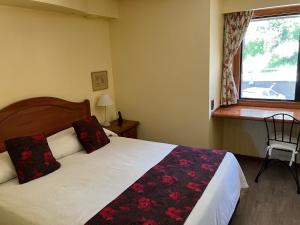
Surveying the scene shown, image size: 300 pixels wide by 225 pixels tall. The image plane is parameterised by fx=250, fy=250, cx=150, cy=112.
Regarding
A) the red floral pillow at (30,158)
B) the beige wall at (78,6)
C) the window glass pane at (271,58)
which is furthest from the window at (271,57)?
the red floral pillow at (30,158)

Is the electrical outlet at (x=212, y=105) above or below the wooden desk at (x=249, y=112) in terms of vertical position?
above

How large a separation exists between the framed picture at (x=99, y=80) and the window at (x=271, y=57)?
76.7 inches

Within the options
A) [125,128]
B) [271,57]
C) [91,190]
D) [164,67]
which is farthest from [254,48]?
[91,190]

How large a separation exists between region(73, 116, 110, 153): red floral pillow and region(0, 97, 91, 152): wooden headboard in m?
0.31

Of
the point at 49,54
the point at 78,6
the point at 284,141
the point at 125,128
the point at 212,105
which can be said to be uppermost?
the point at 78,6

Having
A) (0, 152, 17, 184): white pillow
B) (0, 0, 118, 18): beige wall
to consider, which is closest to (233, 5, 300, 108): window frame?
(0, 0, 118, 18): beige wall

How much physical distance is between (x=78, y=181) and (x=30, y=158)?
1.62ft

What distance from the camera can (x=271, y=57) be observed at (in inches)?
136

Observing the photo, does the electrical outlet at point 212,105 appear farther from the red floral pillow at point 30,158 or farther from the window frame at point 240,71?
the red floral pillow at point 30,158

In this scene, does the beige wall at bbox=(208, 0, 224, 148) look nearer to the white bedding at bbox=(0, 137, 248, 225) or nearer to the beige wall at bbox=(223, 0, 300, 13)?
the beige wall at bbox=(223, 0, 300, 13)

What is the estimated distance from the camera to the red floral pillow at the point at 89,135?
271cm

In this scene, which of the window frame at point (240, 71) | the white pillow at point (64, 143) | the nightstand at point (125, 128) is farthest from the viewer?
the nightstand at point (125, 128)

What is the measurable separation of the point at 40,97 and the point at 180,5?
78.7 inches

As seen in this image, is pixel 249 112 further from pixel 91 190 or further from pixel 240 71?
pixel 91 190
